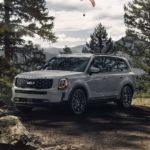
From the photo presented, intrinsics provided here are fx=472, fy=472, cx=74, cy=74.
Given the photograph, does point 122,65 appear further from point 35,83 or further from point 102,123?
point 102,123

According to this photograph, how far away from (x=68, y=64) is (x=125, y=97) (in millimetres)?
2951

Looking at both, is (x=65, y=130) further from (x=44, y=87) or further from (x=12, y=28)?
(x=12, y=28)

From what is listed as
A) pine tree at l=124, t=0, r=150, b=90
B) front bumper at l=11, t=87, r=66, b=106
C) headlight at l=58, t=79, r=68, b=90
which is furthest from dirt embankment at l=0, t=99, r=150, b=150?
pine tree at l=124, t=0, r=150, b=90

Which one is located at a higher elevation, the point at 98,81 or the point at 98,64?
the point at 98,64

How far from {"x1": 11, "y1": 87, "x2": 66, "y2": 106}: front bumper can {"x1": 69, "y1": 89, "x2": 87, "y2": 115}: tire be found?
1.39ft

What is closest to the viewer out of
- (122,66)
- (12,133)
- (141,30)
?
(12,133)

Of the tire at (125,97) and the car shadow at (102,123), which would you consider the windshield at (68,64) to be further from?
the tire at (125,97)

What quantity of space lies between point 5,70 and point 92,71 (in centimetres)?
1600

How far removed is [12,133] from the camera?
9391mm

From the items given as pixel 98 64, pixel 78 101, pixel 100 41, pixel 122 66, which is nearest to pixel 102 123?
pixel 78 101

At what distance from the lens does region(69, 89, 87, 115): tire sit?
45.6ft

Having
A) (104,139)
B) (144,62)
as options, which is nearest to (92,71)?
(104,139)

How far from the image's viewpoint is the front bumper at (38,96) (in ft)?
44.2

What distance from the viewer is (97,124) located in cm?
1249
